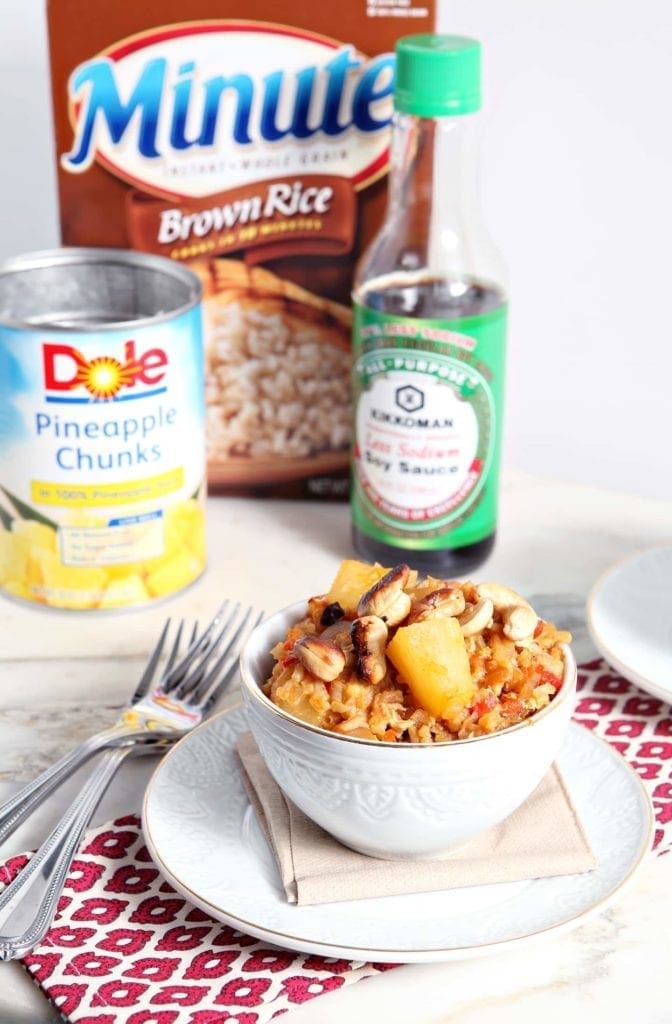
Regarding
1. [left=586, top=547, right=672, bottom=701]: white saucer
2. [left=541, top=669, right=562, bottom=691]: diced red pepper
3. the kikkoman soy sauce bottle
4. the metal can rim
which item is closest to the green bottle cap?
the kikkoman soy sauce bottle

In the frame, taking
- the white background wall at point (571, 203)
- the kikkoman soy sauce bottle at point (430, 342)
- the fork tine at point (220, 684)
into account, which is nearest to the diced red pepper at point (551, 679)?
the fork tine at point (220, 684)

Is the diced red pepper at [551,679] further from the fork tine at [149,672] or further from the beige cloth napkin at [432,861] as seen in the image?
the fork tine at [149,672]

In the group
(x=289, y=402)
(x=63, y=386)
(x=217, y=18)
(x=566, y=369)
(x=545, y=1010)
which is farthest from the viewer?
(x=566, y=369)

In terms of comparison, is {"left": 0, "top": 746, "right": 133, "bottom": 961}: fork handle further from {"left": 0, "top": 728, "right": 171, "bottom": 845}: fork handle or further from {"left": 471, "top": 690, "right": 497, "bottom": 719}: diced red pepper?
{"left": 471, "top": 690, "right": 497, "bottom": 719}: diced red pepper

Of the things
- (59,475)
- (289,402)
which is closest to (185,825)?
(59,475)

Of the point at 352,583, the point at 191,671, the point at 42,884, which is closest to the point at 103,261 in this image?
the point at 191,671

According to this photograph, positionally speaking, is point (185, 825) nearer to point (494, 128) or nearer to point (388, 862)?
point (388, 862)
